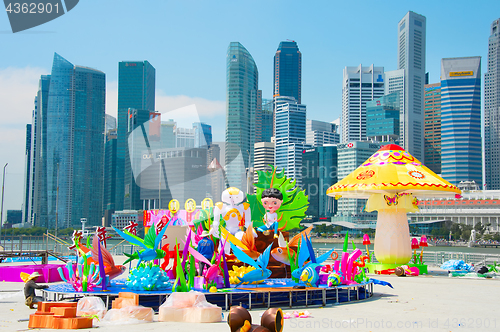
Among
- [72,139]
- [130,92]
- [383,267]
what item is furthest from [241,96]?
[383,267]

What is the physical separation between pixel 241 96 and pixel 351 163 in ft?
167

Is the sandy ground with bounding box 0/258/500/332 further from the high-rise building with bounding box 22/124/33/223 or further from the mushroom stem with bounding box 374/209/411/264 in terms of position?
the high-rise building with bounding box 22/124/33/223

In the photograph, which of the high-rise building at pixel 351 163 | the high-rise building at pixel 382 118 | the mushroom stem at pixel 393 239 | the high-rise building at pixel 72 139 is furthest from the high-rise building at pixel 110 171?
the mushroom stem at pixel 393 239

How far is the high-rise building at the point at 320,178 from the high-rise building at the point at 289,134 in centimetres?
2885

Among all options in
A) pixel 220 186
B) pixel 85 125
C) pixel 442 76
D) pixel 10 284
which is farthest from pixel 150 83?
pixel 10 284

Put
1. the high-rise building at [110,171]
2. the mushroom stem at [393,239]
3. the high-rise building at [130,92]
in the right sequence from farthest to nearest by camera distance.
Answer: the high-rise building at [130,92], the high-rise building at [110,171], the mushroom stem at [393,239]

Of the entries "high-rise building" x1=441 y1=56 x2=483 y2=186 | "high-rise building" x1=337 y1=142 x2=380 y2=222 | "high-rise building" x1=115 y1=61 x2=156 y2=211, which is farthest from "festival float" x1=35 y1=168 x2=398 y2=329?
"high-rise building" x1=441 y1=56 x2=483 y2=186

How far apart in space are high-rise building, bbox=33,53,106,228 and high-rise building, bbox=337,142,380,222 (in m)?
74.4

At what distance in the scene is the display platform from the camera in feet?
47.7

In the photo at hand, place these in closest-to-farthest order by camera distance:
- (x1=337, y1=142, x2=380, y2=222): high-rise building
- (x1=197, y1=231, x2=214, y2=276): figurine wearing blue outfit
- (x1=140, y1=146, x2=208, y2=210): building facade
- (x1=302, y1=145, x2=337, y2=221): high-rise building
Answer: (x1=197, y1=231, x2=214, y2=276): figurine wearing blue outfit < (x1=140, y1=146, x2=208, y2=210): building facade < (x1=337, y1=142, x2=380, y2=222): high-rise building < (x1=302, y1=145, x2=337, y2=221): high-rise building

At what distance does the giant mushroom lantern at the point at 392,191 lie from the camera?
24812mm

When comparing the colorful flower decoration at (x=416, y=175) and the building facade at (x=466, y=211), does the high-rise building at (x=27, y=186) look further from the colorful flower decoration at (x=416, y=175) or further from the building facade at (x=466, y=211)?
the colorful flower decoration at (x=416, y=175)

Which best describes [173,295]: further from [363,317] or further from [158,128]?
[158,128]

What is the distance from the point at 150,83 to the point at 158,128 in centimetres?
10504
